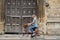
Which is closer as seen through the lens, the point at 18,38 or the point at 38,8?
the point at 18,38

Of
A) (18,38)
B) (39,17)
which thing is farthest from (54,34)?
(18,38)

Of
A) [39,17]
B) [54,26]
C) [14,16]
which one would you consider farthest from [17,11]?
[54,26]

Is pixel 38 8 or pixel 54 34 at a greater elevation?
pixel 38 8

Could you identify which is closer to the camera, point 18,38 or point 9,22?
point 18,38

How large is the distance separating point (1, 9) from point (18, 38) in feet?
11.5

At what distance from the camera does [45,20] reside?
787 inches

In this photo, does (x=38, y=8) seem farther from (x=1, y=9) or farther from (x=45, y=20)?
(x=1, y=9)

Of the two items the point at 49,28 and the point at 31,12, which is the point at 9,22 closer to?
the point at 31,12

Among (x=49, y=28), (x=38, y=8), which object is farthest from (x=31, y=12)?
(x=49, y=28)

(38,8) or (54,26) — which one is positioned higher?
(38,8)

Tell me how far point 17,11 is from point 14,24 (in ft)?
3.42

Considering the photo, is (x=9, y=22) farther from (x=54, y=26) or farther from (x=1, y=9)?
(x=54, y=26)

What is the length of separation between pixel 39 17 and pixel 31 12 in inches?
33.6

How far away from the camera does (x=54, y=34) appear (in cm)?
1962
